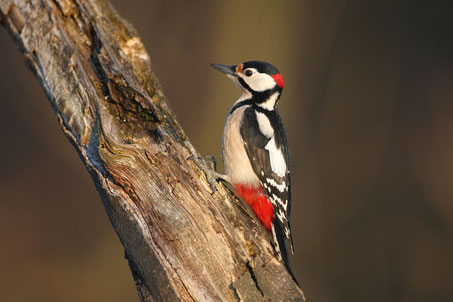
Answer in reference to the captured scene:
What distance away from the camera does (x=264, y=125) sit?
8.70ft

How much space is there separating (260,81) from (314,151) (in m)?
2.60

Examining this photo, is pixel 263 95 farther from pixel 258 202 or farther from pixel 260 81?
pixel 258 202

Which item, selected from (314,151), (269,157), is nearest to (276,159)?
(269,157)

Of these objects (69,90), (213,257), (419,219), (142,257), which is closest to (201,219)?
(213,257)

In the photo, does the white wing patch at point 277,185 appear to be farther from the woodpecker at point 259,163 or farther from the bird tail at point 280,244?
the bird tail at point 280,244

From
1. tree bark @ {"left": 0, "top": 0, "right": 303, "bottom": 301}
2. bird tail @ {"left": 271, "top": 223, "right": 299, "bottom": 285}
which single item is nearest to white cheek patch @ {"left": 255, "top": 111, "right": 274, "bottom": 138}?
bird tail @ {"left": 271, "top": 223, "right": 299, "bottom": 285}

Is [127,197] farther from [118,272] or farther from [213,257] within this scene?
[118,272]

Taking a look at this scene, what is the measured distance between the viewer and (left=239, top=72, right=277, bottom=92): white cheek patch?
111 inches

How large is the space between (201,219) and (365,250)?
3675 millimetres

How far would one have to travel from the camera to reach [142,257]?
1700 millimetres

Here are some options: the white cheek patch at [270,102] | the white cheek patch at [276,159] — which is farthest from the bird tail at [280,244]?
the white cheek patch at [270,102]

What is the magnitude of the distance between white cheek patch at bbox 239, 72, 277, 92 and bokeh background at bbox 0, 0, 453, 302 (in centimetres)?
202

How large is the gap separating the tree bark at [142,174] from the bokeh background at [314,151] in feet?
9.23

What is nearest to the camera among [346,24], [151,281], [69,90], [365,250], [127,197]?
[151,281]
